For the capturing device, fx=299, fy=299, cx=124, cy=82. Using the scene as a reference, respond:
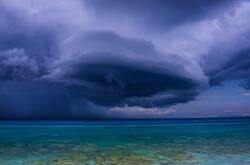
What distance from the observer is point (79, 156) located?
43.6 feet

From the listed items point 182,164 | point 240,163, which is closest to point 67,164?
point 182,164

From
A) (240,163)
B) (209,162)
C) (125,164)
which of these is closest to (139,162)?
(125,164)

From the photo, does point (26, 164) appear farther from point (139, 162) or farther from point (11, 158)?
point (139, 162)

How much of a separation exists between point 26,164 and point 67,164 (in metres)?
1.67

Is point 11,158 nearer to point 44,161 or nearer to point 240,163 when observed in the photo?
point 44,161

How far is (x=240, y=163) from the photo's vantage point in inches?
440

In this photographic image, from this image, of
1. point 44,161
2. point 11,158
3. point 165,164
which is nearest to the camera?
point 165,164

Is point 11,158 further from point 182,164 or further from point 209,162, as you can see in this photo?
point 209,162

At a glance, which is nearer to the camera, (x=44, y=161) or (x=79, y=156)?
(x=44, y=161)

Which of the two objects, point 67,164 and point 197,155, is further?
point 197,155

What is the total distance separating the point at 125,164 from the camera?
36.2 ft

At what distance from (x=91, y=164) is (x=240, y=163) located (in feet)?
18.2

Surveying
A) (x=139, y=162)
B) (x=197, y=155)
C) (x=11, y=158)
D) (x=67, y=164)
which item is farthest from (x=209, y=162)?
(x=11, y=158)

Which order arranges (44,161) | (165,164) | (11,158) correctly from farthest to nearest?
1. (11,158)
2. (44,161)
3. (165,164)
